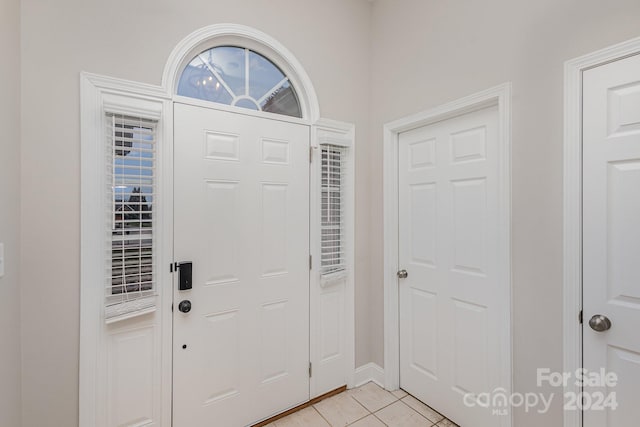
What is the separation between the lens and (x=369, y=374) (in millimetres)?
2426

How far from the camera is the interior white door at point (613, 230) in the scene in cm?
121

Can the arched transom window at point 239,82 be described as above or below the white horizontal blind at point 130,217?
above

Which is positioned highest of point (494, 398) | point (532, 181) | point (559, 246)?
point (532, 181)

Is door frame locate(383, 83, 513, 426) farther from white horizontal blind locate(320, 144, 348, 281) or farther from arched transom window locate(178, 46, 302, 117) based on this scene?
arched transom window locate(178, 46, 302, 117)

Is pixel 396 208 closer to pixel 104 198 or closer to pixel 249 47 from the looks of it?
pixel 249 47

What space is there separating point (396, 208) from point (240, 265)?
1.28m

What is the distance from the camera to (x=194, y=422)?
1.69 m

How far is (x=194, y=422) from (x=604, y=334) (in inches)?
86.2

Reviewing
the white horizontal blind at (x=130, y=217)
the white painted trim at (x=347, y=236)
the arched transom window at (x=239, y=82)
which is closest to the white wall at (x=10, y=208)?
the white horizontal blind at (x=130, y=217)

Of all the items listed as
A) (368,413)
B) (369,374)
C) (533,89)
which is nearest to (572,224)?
(533,89)

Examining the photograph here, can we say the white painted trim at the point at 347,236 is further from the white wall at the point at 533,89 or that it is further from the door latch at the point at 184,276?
the door latch at the point at 184,276

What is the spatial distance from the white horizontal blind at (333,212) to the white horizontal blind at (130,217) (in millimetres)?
1134

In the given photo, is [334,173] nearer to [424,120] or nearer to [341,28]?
[424,120]

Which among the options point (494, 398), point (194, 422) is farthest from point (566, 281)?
point (194, 422)
